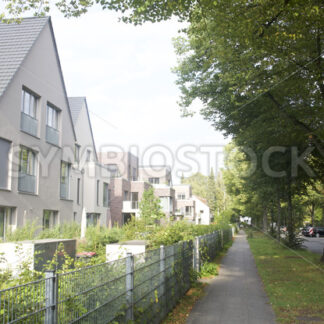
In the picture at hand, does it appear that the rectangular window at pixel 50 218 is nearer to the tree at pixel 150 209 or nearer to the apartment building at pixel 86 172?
the tree at pixel 150 209

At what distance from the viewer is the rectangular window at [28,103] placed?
64.6ft

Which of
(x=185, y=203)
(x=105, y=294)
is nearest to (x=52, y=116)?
(x=105, y=294)

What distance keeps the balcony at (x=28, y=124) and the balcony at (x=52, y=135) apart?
143cm

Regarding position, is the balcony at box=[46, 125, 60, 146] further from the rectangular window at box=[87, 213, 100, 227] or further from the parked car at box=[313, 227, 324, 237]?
the parked car at box=[313, 227, 324, 237]

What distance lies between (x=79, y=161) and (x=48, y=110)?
10.3 m

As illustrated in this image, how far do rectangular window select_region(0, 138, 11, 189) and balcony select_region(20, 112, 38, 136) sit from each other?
1.58m

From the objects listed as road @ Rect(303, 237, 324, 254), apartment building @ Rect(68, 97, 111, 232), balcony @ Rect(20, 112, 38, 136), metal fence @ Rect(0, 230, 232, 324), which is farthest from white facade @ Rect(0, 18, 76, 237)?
road @ Rect(303, 237, 324, 254)

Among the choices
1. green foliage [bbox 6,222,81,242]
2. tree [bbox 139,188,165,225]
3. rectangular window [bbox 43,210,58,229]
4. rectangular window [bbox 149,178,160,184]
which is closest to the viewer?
green foliage [bbox 6,222,81,242]

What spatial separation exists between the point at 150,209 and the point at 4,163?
35.8 feet

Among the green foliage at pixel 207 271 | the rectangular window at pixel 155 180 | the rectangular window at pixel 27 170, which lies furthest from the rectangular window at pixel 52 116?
the rectangular window at pixel 155 180

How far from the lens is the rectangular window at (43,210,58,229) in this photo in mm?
22000

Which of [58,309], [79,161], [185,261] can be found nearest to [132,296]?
[58,309]

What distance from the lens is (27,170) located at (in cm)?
1984

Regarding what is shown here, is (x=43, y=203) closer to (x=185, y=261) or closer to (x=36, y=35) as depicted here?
(x=36, y=35)
